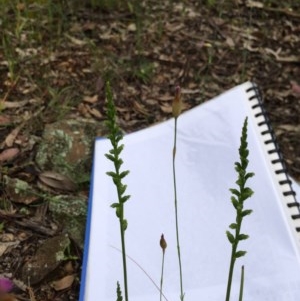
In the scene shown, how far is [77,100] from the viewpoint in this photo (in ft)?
5.48

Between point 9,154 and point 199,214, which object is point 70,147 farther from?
point 199,214

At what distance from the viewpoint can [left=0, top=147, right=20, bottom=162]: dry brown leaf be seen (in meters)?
1.41

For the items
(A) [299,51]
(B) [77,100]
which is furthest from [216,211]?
(A) [299,51]

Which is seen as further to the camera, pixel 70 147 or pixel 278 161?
pixel 70 147

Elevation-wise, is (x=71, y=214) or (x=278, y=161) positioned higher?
(x=278, y=161)

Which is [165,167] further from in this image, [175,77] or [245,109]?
[175,77]

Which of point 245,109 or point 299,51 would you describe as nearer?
point 245,109

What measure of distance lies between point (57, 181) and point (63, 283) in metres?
0.30

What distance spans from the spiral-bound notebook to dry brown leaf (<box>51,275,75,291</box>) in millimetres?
63

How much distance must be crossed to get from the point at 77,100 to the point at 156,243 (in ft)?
2.22

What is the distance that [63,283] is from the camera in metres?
1.14

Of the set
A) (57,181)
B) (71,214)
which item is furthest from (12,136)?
(71,214)

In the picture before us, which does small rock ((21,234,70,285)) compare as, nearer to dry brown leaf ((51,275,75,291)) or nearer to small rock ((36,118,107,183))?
dry brown leaf ((51,275,75,291))

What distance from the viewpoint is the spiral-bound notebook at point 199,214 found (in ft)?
3.43
